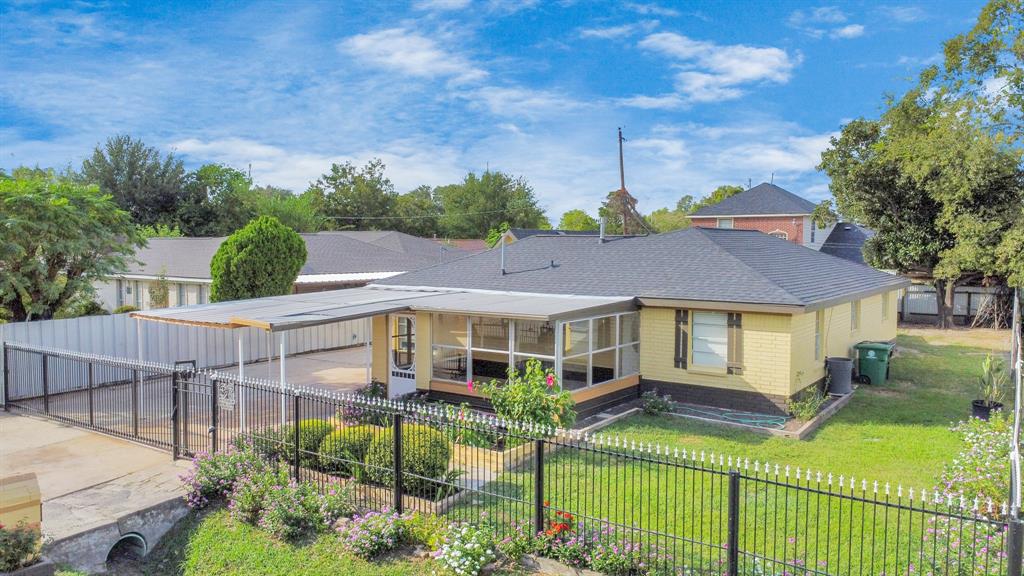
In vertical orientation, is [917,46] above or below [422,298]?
above

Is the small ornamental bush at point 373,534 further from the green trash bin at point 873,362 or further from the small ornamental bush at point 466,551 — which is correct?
the green trash bin at point 873,362

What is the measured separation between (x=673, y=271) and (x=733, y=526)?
10773mm

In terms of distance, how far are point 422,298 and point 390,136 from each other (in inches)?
965

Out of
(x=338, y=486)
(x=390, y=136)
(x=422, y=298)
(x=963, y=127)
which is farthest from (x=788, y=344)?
(x=390, y=136)

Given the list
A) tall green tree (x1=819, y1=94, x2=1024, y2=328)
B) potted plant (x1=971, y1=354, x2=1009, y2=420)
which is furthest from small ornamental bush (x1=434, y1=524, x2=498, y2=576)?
tall green tree (x1=819, y1=94, x2=1024, y2=328)

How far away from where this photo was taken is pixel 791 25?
2228 cm

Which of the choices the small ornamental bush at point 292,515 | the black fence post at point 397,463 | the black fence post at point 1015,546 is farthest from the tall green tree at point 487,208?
the black fence post at point 1015,546

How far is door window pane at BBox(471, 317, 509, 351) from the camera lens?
15562 mm

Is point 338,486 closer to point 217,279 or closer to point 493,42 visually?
point 217,279

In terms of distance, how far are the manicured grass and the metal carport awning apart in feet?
8.44

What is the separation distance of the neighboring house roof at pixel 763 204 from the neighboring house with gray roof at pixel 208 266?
27.0 meters

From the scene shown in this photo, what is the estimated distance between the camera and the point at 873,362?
18203 mm

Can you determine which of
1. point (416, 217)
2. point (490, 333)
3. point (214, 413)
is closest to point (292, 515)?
point (214, 413)

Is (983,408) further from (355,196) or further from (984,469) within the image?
(355,196)
